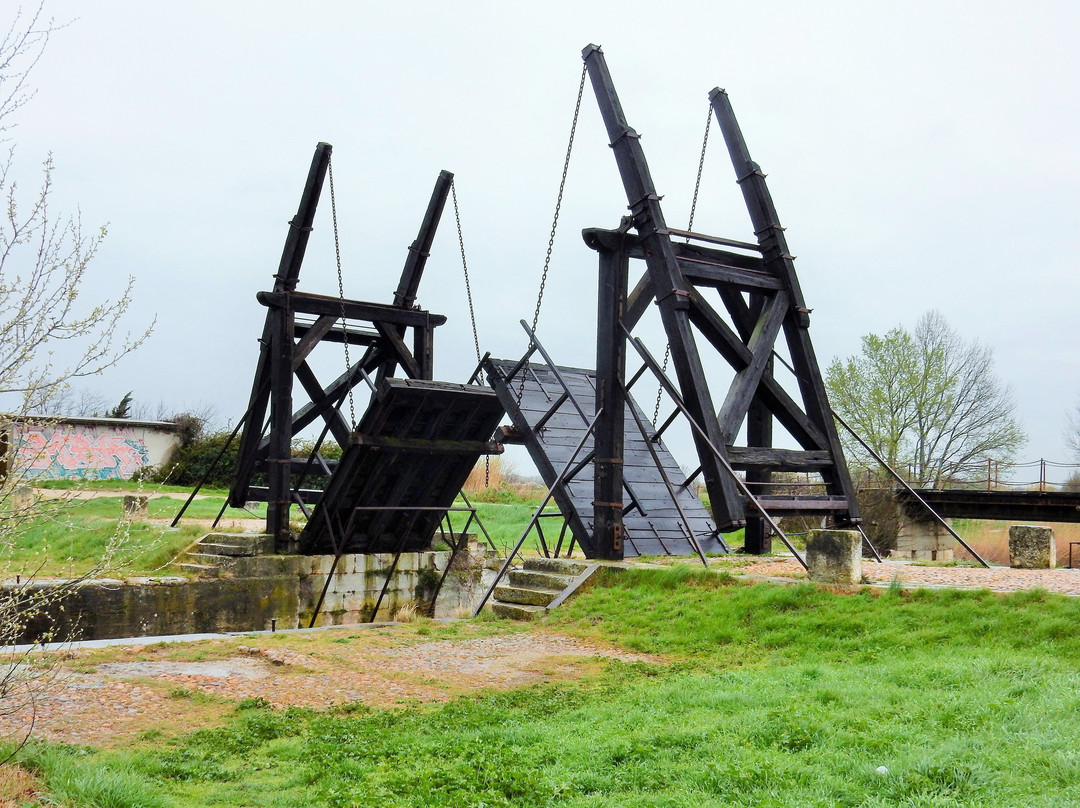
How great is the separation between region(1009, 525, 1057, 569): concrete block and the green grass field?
15.1 ft

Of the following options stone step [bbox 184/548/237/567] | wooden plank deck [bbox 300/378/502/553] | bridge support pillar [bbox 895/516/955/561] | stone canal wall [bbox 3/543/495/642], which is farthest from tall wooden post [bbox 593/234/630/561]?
bridge support pillar [bbox 895/516/955/561]

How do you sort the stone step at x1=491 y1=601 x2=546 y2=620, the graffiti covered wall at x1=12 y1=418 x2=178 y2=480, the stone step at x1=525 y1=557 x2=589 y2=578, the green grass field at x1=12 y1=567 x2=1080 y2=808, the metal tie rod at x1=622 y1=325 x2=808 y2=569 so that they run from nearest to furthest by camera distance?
the green grass field at x1=12 y1=567 x2=1080 y2=808, the metal tie rod at x1=622 y1=325 x2=808 y2=569, the stone step at x1=491 y1=601 x2=546 y2=620, the stone step at x1=525 y1=557 x2=589 y2=578, the graffiti covered wall at x1=12 y1=418 x2=178 y2=480

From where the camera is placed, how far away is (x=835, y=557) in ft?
26.5

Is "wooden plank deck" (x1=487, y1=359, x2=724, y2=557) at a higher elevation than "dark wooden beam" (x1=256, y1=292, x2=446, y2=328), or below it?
below

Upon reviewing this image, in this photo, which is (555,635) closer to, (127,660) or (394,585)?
(127,660)

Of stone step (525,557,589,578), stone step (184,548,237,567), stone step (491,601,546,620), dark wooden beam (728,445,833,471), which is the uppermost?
dark wooden beam (728,445,833,471)

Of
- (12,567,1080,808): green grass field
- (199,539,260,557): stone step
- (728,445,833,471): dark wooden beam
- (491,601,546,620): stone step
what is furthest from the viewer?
(199,539,260,557): stone step

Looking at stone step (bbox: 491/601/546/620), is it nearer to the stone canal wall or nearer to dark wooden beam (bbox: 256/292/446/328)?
the stone canal wall

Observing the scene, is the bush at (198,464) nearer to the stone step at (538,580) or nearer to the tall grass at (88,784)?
the stone step at (538,580)

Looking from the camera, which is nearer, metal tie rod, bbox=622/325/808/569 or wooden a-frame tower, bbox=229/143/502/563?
metal tie rod, bbox=622/325/808/569

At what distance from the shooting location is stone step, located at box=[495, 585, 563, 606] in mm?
10266

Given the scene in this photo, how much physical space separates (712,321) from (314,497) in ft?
32.5

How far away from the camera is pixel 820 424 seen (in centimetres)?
1065

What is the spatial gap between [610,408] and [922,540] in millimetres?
17709
